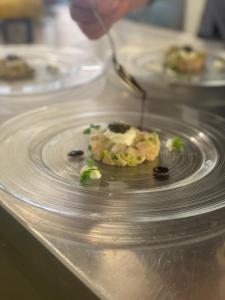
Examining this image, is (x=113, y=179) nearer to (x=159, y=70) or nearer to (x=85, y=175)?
(x=85, y=175)

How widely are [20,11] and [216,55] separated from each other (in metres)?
0.67

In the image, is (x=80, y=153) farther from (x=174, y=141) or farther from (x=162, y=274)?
(x=162, y=274)

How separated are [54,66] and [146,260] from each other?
26.4 inches

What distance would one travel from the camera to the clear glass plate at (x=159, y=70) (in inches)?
38.7

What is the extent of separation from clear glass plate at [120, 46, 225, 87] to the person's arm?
0.59ft

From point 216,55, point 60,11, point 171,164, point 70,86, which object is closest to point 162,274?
point 171,164

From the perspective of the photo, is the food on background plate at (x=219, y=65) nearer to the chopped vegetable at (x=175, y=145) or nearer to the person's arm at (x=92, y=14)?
the person's arm at (x=92, y=14)

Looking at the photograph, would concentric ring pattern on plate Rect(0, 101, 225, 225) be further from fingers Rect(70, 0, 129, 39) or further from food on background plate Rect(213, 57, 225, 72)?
food on background plate Rect(213, 57, 225, 72)

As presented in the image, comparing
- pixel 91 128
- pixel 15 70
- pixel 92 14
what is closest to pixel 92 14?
pixel 92 14

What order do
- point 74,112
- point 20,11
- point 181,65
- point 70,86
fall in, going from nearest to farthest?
point 74,112 < point 70,86 < point 181,65 < point 20,11

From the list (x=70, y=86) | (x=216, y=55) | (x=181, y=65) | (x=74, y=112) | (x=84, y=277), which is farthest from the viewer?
(x=216, y=55)

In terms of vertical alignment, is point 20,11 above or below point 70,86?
below

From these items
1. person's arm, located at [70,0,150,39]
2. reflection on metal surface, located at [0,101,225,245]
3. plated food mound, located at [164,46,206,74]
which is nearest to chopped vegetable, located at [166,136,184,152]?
reflection on metal surface, located at [0,101,225,245]

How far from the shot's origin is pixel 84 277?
0.45 m
